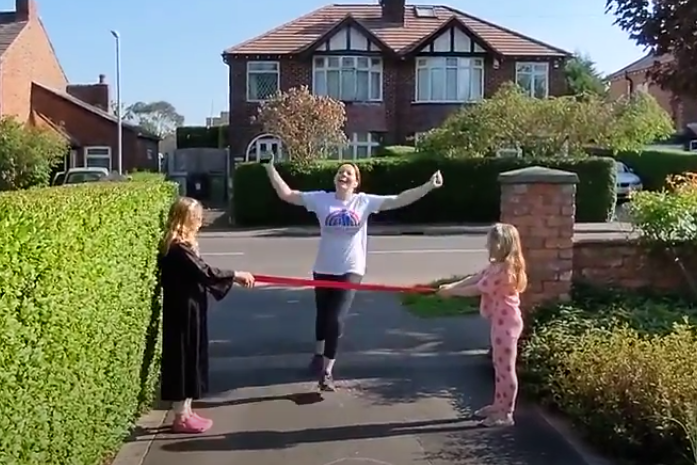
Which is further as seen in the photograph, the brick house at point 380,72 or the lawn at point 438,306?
the brick house at point 380,72

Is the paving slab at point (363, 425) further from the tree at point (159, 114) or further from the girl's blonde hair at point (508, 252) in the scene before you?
the tree at point (159, 114)

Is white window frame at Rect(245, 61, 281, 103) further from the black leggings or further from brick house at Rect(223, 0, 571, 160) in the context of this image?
the black leggings

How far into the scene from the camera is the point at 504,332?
21.5 feet

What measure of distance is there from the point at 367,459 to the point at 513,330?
140 cm

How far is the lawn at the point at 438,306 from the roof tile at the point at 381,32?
84.0 feet

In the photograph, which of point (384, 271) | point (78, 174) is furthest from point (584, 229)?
point (78, 174)

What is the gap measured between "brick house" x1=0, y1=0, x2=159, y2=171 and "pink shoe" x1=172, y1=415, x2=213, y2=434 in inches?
1329

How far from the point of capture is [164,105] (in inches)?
3676

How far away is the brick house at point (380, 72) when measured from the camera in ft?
120

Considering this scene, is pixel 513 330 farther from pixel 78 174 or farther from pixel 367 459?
pixel 78 174

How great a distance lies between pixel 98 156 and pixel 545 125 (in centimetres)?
2006

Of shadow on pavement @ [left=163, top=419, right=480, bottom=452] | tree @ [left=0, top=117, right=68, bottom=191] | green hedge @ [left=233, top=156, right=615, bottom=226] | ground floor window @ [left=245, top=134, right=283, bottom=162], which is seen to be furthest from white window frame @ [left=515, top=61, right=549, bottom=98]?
shadow on pavement @ [left=163, top=419, right=480, bottom=452]

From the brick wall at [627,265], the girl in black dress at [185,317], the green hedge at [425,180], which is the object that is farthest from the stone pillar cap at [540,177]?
the green hedge at [425,180]

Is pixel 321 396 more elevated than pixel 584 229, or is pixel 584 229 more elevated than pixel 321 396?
pixel 584 229
